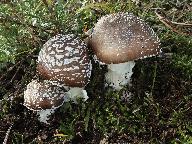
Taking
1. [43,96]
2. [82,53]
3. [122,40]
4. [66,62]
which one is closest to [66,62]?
[66,62]

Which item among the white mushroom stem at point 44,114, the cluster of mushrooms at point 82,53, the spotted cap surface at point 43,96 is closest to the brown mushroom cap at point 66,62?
the cluster of mushrooms at point 82,53

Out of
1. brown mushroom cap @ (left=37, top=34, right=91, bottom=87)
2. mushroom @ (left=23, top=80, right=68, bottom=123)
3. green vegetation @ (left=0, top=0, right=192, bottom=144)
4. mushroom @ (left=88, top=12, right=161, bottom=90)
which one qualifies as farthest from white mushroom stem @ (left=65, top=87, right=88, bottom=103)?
mushroom @ (left=88, top=12, right=161, bottom=90)

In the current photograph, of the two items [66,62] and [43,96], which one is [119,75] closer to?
[66,62]

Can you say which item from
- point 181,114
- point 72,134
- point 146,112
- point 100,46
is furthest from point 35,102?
point 181,114

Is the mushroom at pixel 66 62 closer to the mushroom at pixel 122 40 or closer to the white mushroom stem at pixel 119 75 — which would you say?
the mushroom at pixel 122 40

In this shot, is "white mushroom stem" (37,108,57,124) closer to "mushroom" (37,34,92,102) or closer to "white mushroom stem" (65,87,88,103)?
"white mushroom stem" (65,87,88,103)

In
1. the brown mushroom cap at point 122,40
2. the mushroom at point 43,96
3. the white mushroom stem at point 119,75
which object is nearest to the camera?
the brown mushroom cap at point 122,40

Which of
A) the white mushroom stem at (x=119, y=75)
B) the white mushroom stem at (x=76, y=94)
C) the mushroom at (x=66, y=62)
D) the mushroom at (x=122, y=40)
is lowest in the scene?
the white mushroom stem at (x=76, y=94)
